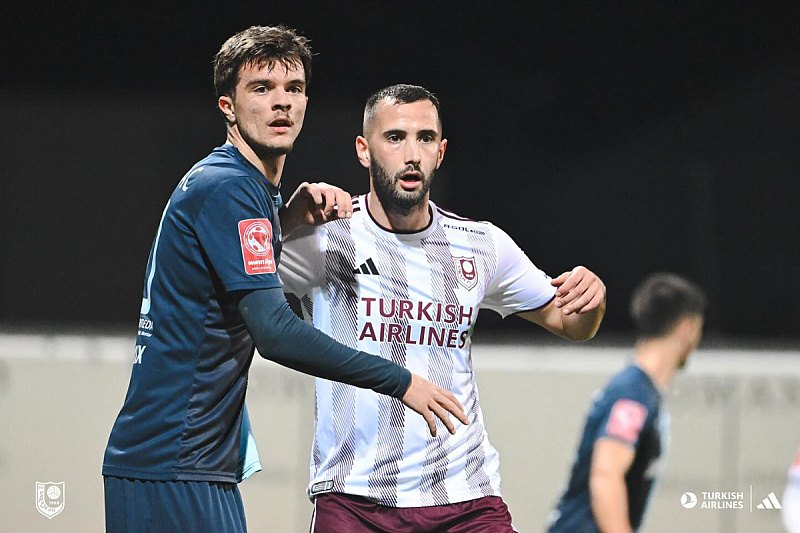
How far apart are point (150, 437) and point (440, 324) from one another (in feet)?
2.80

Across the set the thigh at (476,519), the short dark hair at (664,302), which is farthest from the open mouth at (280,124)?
the short dark hair at (664,302)

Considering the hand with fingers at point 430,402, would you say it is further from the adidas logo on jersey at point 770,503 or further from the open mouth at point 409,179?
the adidas logo on jersey at point 770,503

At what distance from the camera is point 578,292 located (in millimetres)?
2178

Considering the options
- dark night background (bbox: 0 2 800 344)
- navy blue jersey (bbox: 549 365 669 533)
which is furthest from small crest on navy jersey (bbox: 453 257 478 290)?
dark night background (bbox: 0 2 800 344)

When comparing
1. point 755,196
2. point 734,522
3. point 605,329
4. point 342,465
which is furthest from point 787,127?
point 342,465

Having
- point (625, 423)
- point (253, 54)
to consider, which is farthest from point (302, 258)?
point (625, 423)

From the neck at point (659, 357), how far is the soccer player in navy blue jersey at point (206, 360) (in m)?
1.23

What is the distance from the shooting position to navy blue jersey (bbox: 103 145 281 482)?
5.32ft

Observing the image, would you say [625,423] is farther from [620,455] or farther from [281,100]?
[281,100]

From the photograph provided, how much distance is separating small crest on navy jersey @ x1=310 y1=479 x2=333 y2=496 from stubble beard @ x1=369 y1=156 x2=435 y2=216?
698mm

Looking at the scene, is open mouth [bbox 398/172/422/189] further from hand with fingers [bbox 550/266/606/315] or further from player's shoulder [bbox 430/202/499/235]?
hand with fingers [bbox 550/266/606/315]

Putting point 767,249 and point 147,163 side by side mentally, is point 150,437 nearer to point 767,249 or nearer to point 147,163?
point 147,163

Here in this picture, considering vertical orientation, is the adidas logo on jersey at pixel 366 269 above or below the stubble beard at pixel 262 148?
below

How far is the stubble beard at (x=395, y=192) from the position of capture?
2.31 m
